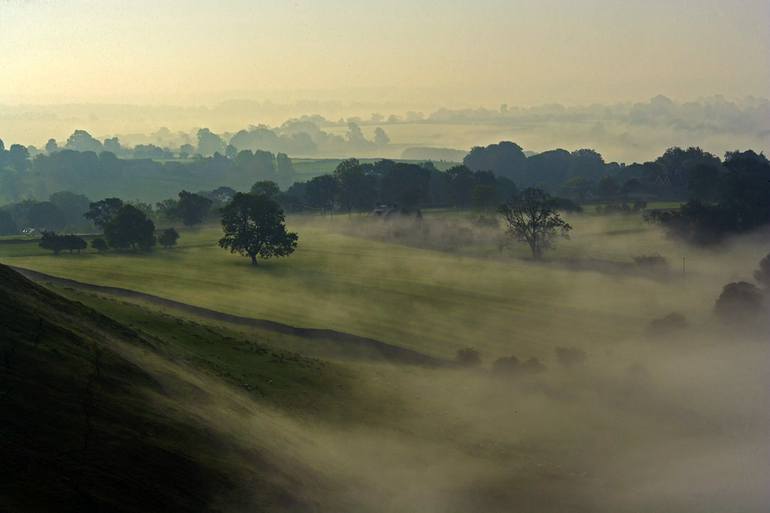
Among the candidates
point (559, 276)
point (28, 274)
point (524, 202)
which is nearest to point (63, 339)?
point (28, 274)

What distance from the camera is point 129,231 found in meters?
124

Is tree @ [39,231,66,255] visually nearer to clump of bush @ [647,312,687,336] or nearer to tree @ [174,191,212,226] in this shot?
tree @ [174,191,212,226]

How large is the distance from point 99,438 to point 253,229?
92.6 m

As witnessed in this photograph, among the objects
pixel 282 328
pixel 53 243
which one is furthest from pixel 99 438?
pixel 53 243

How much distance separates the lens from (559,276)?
358ft

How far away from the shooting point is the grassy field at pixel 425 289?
79.6 meters

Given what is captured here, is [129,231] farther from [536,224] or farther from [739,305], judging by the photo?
[739,305]

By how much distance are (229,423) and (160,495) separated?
10867 millimetres

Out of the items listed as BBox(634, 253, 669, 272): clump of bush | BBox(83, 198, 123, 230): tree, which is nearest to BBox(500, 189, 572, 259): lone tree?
BBox(634, 253, 669, 272): clump of bush

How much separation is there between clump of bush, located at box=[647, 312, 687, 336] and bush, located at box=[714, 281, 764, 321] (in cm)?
529

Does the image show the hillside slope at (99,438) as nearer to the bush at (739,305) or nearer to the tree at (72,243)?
the bush at (739,305)

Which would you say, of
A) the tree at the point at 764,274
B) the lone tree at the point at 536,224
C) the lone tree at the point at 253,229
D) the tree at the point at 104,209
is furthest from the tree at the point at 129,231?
the tree at the point at 764,274

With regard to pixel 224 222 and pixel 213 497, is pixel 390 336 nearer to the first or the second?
pixel 213 497

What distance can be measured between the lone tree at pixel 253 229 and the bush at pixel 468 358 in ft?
190
